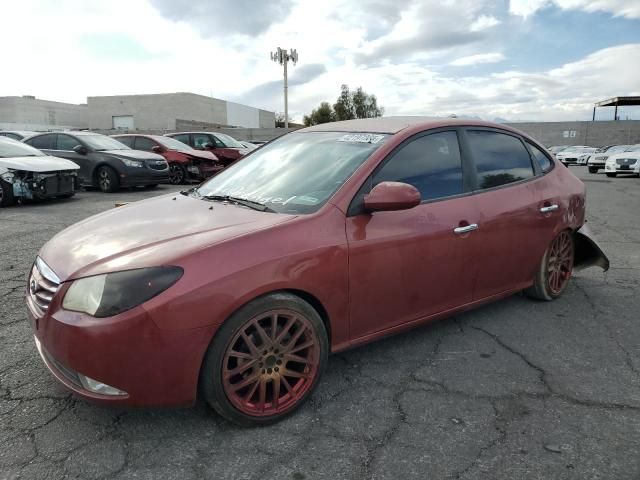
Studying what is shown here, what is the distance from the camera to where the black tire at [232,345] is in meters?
2.33

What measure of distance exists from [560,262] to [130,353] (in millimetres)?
3616

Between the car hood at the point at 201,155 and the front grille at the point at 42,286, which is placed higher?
the car hood at the point at 201,155

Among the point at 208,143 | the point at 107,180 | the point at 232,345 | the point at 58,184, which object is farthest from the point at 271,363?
the point at 208,143

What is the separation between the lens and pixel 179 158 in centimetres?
1356

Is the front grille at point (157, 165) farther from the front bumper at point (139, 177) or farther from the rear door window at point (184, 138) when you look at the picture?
the rear door window at point (184, 138)

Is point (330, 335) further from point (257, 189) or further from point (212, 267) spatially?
point (257, 189)

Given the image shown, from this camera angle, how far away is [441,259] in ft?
10.4

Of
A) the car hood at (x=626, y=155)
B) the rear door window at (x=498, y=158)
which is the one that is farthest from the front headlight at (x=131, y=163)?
the car hood at (x=626, y=155)

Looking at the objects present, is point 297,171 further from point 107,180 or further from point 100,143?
point 100,143

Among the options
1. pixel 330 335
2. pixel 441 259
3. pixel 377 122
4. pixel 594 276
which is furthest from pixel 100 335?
pixel 594 276

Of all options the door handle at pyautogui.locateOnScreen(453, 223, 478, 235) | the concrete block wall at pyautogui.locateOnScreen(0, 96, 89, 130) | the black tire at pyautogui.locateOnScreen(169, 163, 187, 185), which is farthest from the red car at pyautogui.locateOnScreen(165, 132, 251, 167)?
the concrete block wall at pyautogui.locateOnScreen(0, 96, 89, 130)

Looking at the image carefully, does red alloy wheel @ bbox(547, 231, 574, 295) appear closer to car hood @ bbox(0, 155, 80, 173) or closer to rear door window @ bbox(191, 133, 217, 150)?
car hood @ bbox(0, 155, 80, 173)

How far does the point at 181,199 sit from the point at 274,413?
164 centimetres

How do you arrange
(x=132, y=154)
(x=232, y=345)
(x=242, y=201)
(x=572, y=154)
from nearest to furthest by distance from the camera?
(x=232, y=345) < (x=242, y=201) < (x=132, y=154) < (x=572, y=154)
